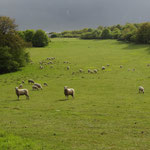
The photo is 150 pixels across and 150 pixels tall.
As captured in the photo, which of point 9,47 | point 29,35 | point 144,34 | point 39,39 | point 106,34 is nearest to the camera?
point 9,47

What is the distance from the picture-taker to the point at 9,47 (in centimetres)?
5350

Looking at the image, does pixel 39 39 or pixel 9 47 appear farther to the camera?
pixel 39 39

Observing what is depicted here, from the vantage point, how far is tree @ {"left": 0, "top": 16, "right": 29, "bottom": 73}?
170 feet

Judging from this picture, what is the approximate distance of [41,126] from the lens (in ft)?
46.2

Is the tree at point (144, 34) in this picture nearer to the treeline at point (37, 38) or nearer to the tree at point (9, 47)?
the treeline at point (37, 38)

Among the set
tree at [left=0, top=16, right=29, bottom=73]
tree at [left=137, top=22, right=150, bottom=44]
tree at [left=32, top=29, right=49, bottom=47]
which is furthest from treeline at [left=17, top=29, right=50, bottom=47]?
tree at [left=0, top=16, right=29, bottom=73]

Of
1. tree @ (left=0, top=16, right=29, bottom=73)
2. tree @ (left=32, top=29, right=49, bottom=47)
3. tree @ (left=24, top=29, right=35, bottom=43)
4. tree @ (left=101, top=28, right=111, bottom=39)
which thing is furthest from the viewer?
tree @ (left=101, top=28, right=111, bottom=39)

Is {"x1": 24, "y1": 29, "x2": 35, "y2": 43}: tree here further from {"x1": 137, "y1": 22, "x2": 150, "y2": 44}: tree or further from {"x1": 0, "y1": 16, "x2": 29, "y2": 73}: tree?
{"x1": 0, "y1": 16, "x2": 29, "y2": 73}: tree

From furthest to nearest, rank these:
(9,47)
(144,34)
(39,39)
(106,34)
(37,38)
→ (106,34) < (37,38) < (39,39) < (144,34) < (9,47)

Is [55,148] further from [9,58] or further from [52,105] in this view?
[9,58]

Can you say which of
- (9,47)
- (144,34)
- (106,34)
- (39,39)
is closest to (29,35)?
(39,39)

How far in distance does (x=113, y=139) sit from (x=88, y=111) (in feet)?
21.1

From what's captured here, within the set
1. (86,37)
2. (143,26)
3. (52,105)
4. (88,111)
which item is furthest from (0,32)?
(86,37)

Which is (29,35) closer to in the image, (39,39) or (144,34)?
(39,39)
